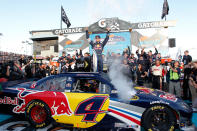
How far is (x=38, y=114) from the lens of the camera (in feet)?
10.9

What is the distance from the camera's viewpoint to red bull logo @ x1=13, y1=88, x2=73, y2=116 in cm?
310

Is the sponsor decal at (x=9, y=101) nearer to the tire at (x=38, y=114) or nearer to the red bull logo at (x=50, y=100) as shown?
the red bull logo at (x=50, y=100)

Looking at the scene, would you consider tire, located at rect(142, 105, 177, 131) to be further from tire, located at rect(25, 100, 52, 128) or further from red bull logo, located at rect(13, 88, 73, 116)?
tire, located at rect(25, 100, 52, 128)

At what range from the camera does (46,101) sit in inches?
126

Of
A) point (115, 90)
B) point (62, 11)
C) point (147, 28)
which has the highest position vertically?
point (62, 11)

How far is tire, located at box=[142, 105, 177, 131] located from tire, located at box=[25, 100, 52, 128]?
6.42 feet

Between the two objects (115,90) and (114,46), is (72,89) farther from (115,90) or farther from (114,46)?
(114,46)

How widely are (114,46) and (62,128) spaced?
39.5 ft

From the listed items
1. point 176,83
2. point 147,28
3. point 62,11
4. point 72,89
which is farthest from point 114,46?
point 72,89

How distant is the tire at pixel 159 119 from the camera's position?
2.83 meters

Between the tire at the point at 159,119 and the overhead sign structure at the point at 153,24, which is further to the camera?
the overhead sign structure at the point at 153,24

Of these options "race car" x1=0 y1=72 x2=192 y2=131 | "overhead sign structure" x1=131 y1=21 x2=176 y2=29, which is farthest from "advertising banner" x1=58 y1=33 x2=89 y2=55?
"race car" x1=0 y1=72 x2=192 y2=131

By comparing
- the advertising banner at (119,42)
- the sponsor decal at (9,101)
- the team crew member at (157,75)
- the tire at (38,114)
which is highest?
the advertising banner at (119,42)

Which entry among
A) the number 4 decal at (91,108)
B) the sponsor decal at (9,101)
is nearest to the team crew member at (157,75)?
the number 4 decal at (91,108)
